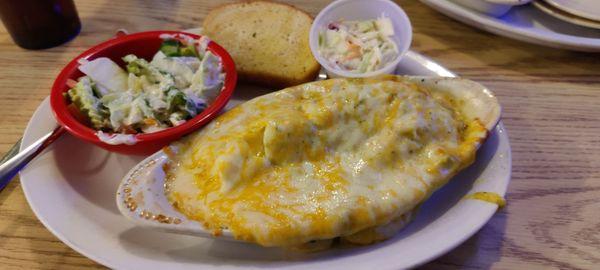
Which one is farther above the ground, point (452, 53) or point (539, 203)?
point (452, 53)

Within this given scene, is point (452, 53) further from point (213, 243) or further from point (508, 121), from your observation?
point (213, 243)

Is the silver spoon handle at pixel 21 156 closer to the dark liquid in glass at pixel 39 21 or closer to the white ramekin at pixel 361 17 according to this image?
the dark liquid in glass at pixel 39 21

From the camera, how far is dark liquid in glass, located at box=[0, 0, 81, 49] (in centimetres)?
177

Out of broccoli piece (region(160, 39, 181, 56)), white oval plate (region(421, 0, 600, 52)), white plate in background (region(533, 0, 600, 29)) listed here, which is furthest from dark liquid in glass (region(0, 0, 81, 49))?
white plate in background (region(533, 0, 600, 29))

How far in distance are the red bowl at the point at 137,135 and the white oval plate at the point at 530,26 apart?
92cm

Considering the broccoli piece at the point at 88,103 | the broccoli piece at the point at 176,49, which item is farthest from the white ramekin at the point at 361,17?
the broccoli piece at the point at 88,103

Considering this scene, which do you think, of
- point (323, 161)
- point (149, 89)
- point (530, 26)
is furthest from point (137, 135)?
point (530, 26)

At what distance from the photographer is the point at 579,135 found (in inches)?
56.5

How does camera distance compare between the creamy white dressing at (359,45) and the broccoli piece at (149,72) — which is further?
the creamy white dressing at (359,45)

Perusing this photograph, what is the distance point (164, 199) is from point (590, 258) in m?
1.03

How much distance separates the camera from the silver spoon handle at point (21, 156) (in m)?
1.26

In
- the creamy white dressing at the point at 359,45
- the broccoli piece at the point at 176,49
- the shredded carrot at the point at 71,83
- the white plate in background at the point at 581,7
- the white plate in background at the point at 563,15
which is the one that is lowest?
the shredded carrot at the point at 71,83

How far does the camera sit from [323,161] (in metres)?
1.11

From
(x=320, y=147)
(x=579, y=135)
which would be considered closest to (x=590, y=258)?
(x=579, y=135)
